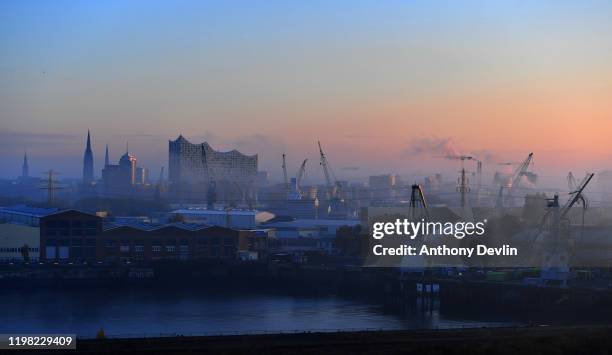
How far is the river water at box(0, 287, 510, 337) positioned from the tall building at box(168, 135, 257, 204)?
118 ft

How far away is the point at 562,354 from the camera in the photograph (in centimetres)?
914

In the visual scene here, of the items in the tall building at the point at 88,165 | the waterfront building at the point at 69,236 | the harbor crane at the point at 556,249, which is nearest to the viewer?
the harbor crane at the point at 556,249

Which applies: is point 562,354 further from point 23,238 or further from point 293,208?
point 293,208

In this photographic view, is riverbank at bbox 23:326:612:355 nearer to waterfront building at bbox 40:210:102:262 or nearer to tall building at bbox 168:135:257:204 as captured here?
waterfront building at bbox 40:210:102:262

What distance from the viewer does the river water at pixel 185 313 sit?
13422mm

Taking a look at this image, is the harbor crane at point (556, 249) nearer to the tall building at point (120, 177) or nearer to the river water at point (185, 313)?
the river water at point (185, 313)

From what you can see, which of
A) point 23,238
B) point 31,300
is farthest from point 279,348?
point 23,238

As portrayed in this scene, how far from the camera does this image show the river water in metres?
13.4

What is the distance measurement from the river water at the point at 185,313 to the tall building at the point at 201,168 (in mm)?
35867

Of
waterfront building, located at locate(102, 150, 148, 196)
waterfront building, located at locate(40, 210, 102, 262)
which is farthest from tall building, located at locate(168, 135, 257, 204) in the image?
waterfront building, located at locate(40, 210, 102, 262)

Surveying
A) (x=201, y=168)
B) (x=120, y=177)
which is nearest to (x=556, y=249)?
(x=201, y=168)

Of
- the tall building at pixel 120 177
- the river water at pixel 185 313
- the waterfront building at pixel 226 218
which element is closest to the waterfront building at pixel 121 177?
the tall building at pixel 120 177

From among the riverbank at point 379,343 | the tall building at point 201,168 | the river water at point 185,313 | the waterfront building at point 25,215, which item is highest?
the tall building at point 201,168

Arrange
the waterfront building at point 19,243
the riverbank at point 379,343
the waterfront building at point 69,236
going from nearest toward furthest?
the riverbank at point 379,343 < the waterfront building at point 19,243 < the waterfront building at point 69,236
